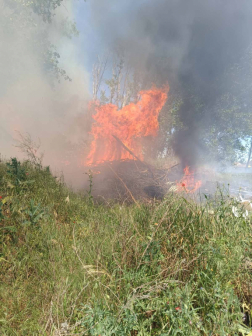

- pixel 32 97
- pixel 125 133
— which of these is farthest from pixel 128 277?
pixel 32 97

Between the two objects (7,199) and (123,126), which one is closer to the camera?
(7,199)

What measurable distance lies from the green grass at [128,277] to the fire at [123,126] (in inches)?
326

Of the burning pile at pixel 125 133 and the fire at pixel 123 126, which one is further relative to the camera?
the fire at pixel 123 126

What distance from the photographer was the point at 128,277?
1.90 meters

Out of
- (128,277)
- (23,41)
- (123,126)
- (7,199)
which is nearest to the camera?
(128,277)

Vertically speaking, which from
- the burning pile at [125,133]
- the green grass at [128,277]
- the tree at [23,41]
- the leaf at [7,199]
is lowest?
the green grass at [128,277]

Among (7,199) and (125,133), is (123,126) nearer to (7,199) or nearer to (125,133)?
(125,133)

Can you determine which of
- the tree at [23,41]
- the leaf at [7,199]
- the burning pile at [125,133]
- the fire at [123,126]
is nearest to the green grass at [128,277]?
the leaf at [7,199]

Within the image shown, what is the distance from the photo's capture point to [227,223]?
2.62 meters

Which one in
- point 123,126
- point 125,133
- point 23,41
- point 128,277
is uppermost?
point 23,41

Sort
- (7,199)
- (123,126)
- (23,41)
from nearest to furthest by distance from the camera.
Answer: (7,199)
(123,126)
(23,41)

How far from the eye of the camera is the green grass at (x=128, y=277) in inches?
60.2

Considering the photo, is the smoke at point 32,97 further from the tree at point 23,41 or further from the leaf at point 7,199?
the leaf at point 7,199

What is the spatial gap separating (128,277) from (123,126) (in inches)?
396
